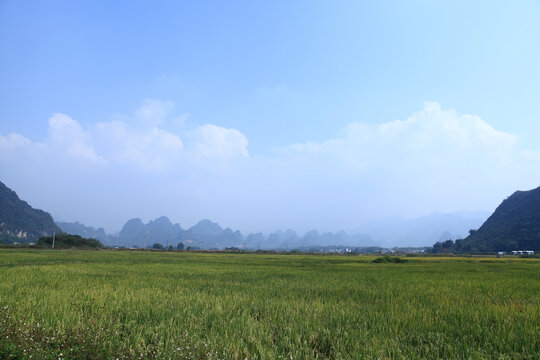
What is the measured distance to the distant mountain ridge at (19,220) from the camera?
130 m

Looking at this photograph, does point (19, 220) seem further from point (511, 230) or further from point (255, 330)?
point (511, 230)

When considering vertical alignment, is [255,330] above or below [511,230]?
above

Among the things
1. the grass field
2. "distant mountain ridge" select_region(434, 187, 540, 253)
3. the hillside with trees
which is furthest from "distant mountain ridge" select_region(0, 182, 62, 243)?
"distant mountain ridge" select_region(434, 187, 540, 253)

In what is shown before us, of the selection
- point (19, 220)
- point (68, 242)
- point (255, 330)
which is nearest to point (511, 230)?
point (255, 330)

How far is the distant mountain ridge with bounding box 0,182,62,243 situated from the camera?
13012 cm

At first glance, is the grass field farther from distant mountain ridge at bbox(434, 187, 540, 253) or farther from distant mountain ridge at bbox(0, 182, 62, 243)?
distant mountain ridge at bbox(0, 182, 62, 243)

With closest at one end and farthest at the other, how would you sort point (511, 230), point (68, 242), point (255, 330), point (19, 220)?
point (255, 330)
point (68, 242)
point (511, 230)
point (19, 220)

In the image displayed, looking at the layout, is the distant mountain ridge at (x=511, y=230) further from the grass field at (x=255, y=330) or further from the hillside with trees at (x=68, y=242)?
the hillside with trees at (x=68, y=242)

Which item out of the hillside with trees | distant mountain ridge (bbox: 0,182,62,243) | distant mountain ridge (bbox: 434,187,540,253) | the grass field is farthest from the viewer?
distant mountain ridge (bbox: 0,182,62,243)

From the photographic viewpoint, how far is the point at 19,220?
14000 cm

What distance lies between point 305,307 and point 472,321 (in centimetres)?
290

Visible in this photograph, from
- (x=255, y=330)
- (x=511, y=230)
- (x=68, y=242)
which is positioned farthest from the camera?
(x=511, y=230)

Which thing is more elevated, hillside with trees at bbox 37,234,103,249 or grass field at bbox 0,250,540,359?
grass field at bbox 0,250,540,359

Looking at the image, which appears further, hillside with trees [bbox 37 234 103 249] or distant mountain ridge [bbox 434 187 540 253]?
distant mountain ridge [bbox 434 187 540 253]
